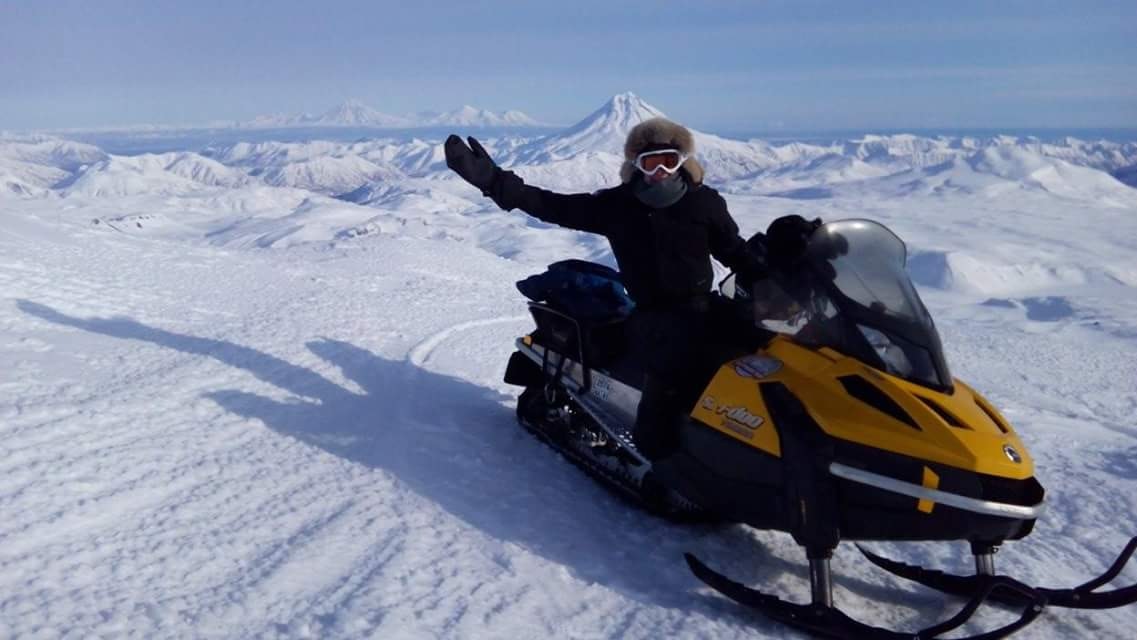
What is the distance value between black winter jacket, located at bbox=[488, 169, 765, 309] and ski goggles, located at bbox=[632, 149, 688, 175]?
17 cm

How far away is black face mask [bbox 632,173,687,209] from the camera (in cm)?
393

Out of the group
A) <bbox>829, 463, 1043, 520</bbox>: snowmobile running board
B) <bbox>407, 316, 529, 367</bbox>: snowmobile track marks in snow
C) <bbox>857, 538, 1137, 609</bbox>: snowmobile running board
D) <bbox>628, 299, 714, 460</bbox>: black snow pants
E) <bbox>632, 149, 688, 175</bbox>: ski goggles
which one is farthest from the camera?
<bbox>407, 316, 529, 367</bbox>: snowmobile track marks in snow

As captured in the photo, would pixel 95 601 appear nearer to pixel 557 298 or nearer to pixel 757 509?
pixel 757 509

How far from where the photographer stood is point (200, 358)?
256 inches

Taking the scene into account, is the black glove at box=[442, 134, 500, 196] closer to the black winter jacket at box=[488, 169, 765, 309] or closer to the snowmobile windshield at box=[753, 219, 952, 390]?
the black winter jacket at box=[488, 169, 765, 309]

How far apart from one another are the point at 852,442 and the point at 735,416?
1.79ft

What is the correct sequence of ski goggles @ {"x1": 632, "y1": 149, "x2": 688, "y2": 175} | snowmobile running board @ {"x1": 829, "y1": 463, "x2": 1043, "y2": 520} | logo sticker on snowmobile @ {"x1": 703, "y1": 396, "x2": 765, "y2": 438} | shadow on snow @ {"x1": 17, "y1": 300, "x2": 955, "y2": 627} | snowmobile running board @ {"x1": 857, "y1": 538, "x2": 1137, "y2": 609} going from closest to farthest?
snowmobile running board @ {"x1": 829, "y1": 463, "x2": 1043, "y2": 520}
snowmobile running board @ {"x1": 857, "y1": 538, "x2": 1137, "y2": 609}
logo sticker on snowmobile @ {"x1": 703, "y1": 396, "x2": 765, "y2": 438}
shadow on snow @ {"x1": 17, "y1": 300, "x2": 955, "y2": 627}
ski goggles @ {"x1": 632, "y1": 149, "x2": 688, "y2": 175}

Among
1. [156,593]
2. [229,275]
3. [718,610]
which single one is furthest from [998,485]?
[229,275]

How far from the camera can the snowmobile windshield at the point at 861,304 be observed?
3.09m

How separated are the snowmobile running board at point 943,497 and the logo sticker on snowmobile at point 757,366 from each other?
0.57 metres

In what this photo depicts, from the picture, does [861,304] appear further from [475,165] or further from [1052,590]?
[475,165]

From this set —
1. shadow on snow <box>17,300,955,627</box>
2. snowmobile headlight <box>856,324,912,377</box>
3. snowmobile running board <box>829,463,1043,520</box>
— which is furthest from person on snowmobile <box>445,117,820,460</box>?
snowmobile running board <box>829,463,1043,520</box>

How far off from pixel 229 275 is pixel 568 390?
7466mm

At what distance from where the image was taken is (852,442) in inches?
117
